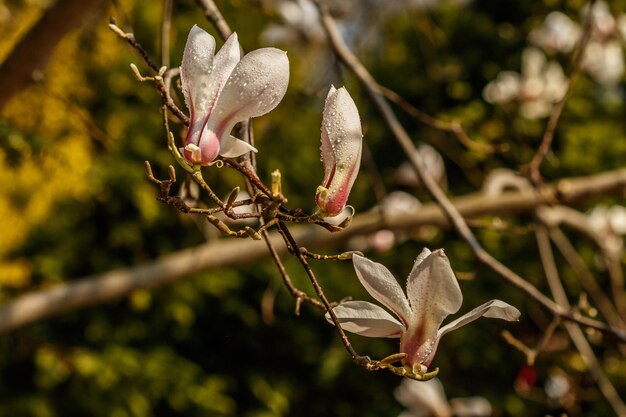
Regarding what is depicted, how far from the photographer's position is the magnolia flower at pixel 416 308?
1.80ft

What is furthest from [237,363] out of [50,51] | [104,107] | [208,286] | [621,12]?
[621,12]

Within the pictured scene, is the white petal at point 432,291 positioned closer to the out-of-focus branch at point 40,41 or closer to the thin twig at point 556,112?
the thin twig at point 556,112

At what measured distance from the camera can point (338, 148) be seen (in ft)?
1.86

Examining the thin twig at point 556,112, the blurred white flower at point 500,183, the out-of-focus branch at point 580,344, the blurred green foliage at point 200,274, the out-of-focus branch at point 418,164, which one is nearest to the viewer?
the out-of-focus branch at point 418,164

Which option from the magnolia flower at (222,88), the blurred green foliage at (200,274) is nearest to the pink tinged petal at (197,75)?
the magnolia flower at (222,88)

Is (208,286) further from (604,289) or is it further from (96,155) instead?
(604,289)

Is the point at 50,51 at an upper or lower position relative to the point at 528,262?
upper

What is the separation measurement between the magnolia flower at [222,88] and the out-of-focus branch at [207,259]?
1.14m

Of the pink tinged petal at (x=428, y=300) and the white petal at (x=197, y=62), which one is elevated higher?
the white petal at (x=197, y=62)

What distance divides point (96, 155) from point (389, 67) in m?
1.37

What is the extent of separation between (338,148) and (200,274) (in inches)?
79.4

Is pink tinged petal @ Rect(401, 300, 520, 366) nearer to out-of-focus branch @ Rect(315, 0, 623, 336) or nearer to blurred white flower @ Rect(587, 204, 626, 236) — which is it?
out-of-focus branch @ Rect(315, 0, 623, 336)

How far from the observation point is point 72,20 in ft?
3.96

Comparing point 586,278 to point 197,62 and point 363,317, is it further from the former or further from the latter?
point 197,62
